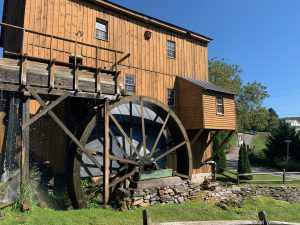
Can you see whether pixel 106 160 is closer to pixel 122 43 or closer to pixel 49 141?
pixel 49 141

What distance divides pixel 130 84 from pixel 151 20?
375cm

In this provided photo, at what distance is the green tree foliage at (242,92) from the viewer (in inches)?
1542

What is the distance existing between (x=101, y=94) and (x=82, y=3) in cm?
519

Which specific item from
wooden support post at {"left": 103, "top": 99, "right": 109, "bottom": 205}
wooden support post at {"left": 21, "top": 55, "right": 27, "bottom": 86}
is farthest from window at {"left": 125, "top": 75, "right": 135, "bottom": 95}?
wooden support post at {"left": 21, "top": 55, "right": 27, "bottom": 86}

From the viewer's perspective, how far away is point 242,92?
4253cm

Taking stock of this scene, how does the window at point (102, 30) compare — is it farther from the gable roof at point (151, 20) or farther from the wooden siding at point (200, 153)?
the wooden siding at point (200, 153)

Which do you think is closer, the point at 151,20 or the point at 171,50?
the point at 151,20

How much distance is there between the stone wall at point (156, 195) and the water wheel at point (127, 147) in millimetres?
701

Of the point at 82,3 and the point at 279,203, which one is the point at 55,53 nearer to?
the point at 82,3

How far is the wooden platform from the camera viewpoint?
349 inches

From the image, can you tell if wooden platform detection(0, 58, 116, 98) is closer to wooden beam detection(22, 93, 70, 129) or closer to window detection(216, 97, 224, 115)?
wooden beam detection(22, 93, 70, 129)

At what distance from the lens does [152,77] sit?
16234 millimetres

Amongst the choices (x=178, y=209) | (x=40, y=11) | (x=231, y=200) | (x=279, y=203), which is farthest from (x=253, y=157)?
(x=40, y=11)

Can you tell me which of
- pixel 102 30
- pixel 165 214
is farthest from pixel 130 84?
pixel 165 214
